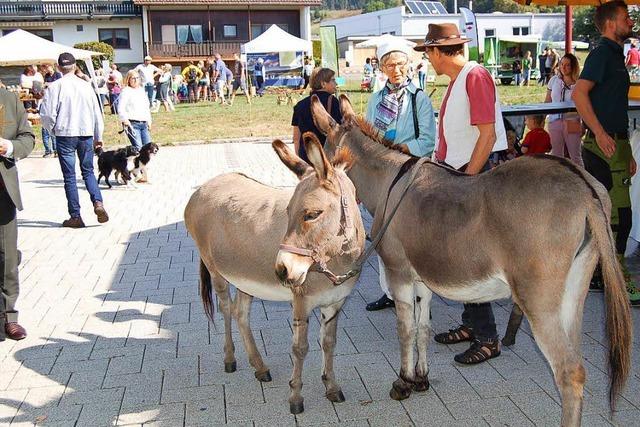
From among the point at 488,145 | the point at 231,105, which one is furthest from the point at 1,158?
the point at 231,105

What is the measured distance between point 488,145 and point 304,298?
4.92 feet

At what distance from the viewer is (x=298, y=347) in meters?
3.77

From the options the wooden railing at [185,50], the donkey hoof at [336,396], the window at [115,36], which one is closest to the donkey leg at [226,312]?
the donkey hoof at [336,396]

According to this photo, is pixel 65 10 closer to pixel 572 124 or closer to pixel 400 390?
pixel 572 124

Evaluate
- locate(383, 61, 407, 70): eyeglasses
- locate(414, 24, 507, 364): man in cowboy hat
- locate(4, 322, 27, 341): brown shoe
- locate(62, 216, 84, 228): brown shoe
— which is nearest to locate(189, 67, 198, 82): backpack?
locate(62, 216, 84, 228): brown shoe

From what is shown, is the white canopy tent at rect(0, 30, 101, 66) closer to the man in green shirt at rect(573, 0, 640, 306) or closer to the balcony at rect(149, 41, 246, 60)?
the man in green shirt at rect(573, 0, 640, 306)

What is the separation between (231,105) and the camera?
29.5m

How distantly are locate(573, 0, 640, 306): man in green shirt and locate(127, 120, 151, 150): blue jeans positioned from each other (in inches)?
374

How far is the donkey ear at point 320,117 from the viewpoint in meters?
3.97

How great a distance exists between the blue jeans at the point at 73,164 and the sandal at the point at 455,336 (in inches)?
244

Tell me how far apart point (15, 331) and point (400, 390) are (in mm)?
3205

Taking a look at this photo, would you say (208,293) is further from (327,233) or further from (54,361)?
(327,233)

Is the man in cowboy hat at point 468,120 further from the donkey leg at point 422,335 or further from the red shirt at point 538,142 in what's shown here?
the red shirt at point 538,142

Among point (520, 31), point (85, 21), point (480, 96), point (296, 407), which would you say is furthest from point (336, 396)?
point (520, 31)
